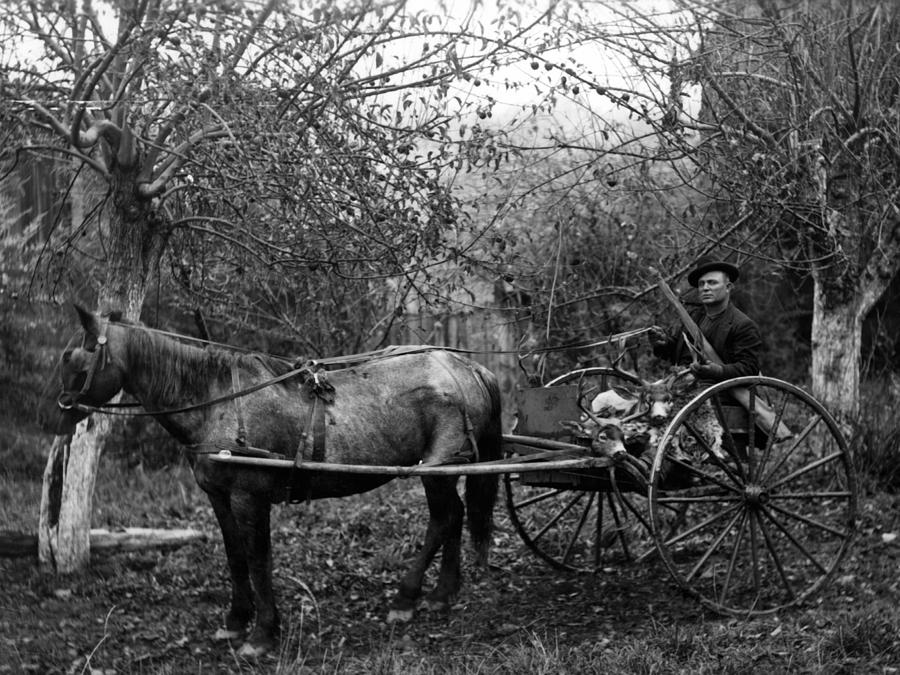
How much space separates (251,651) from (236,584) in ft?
1.70

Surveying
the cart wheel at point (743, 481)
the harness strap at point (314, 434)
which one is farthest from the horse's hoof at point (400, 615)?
the cart wheel at point (743, 481)

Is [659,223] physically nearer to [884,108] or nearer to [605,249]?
[605,249]

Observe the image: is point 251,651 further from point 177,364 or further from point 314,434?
point 177,364

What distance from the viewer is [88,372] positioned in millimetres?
5977

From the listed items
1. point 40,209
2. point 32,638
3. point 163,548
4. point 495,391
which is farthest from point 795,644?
point 40,209

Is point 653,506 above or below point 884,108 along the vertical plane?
below

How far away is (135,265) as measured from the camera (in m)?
7.75

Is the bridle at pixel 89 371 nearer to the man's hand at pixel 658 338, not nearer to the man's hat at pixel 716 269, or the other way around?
the man's hand at pixel 658 338

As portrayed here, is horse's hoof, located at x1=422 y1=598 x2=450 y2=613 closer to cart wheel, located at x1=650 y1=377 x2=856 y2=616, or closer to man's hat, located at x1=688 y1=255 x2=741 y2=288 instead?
cart wheel, located at x1=650 y1=377 x2=856 y2=616

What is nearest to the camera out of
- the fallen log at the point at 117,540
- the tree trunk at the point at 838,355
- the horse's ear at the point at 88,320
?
the horse's ear at the point at 88,320

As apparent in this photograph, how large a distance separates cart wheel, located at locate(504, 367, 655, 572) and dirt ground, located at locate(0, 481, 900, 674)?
26 centimetres

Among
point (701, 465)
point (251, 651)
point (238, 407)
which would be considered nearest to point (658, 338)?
point (701, 465)

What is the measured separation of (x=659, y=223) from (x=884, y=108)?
381 cm

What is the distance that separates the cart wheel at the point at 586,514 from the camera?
6504mm
